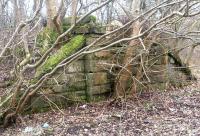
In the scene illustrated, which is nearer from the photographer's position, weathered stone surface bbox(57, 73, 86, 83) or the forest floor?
the forest floor

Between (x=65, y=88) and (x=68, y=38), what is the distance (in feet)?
4.01

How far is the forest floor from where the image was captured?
17.6 ft

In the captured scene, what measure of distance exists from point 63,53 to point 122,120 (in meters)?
1.90

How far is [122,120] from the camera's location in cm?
592

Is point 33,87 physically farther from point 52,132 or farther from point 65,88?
point 65,88

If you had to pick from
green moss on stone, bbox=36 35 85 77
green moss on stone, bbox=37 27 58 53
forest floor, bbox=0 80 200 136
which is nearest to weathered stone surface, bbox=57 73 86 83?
green moss on stone, bbox=36 35 85 77

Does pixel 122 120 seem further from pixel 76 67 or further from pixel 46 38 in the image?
pixel 46 38

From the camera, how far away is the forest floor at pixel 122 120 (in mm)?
5367

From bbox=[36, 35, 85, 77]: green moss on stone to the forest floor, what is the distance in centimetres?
86

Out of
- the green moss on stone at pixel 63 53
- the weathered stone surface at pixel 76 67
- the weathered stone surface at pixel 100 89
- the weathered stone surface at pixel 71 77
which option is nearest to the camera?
the green moss on stone at pixel 63 53

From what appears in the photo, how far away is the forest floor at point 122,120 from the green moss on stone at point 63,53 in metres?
0.86

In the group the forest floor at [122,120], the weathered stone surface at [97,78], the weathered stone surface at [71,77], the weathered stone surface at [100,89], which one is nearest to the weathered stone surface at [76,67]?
the weathered stone surface at [71,77]

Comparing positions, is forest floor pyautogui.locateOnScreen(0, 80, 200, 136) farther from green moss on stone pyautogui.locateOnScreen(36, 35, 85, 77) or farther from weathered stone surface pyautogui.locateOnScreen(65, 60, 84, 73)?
green moss on stone pyautogui.locateOnScreen(36, 35, 85, 77)

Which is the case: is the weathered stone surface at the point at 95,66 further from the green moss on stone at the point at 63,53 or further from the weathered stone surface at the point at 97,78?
the green moss on stone at the point at 63,53
